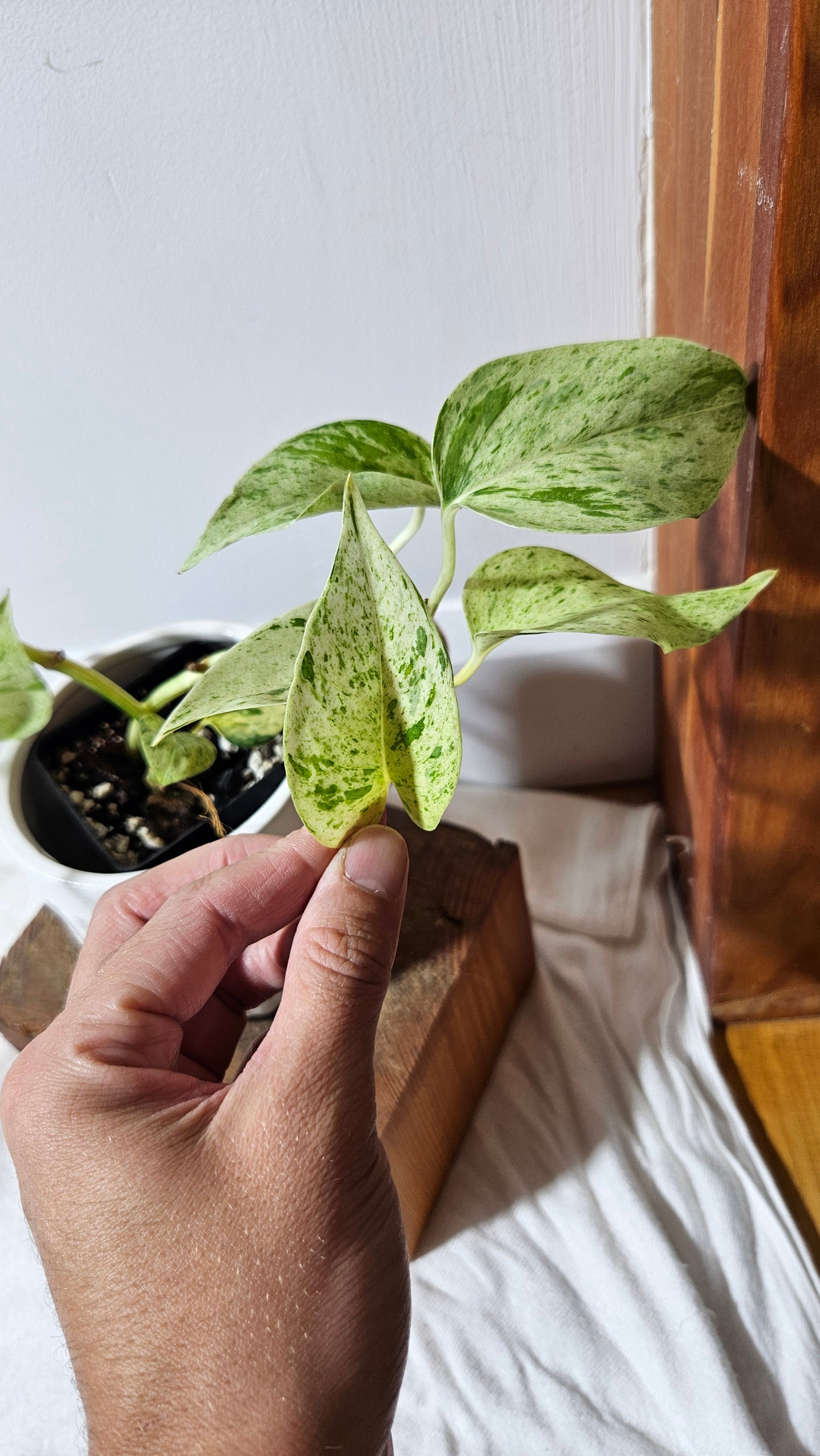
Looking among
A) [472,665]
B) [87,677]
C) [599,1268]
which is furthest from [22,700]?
[599,1268]

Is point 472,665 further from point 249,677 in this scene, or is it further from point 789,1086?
point 789,1086

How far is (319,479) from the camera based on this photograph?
17.1 inches

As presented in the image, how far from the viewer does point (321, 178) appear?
54 cm

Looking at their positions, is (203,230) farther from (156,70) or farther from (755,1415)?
(755,1415)

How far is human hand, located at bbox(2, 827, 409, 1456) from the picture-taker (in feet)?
1.08

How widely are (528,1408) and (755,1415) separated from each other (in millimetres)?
121

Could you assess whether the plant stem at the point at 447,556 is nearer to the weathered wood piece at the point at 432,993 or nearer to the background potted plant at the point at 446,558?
the background potted plant at the point at 446,558

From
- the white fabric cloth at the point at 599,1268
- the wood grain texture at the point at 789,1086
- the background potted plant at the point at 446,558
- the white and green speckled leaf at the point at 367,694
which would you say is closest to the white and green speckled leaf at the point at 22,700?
the background potted plant at the point at 446,558

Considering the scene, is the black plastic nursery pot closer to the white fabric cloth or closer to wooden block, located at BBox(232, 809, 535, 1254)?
wooden block, located at BBox(232, 809, 535, 1254)

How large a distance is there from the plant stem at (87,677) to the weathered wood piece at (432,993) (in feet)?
0.67

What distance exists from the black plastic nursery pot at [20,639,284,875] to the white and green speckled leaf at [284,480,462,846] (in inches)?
10.5

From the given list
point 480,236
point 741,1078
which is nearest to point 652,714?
Answer: point 741,1078

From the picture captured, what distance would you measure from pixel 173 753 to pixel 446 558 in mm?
211

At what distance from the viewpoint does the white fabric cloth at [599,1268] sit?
1.74 ft
